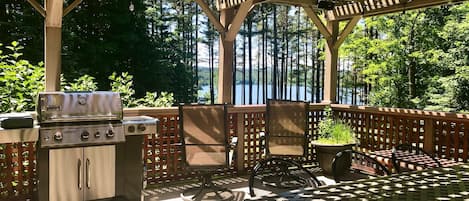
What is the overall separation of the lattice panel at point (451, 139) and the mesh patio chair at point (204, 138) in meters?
2.65

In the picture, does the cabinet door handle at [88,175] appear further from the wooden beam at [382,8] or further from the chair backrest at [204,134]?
the wooden beam at [382,8]

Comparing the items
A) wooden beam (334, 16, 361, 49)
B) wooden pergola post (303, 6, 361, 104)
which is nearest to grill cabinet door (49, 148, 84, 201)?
wooden pergola post (303, 6, 361, 104)

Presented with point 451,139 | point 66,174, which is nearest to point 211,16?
point 66,174

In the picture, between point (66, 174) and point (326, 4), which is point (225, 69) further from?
point (66, 174)

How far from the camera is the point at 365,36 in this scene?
12.1 metres

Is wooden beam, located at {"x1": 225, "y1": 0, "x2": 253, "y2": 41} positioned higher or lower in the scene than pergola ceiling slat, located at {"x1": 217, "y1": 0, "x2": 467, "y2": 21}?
lower

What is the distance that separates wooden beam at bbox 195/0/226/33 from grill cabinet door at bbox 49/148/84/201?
8.19 feet

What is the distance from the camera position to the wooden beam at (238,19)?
16.6 feet

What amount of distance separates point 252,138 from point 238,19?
5.51ft

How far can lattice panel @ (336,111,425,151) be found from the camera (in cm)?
502

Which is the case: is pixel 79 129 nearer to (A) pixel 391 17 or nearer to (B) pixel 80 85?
(B) pixel 80 85

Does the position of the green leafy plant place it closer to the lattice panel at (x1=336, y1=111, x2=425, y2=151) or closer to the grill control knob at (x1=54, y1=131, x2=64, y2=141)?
the lattice panel at (x1=336, y1=111, x2=425, y2=151)

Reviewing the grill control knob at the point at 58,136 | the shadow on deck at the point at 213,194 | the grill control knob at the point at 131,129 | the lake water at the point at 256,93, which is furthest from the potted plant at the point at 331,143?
the lake water at the point at 256,93

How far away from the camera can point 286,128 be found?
481 centimetres
